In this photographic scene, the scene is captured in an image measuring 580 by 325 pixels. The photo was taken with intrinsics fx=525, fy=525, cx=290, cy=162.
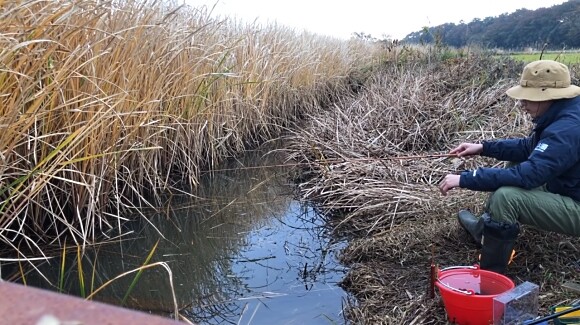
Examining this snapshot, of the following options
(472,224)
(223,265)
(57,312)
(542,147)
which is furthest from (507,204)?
(57,312)

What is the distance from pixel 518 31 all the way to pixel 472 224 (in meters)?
13.1

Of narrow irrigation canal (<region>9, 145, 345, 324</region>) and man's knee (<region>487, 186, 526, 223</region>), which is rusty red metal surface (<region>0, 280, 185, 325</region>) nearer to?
narrow irrigation canal (<region>9, 145, 345, 324</region>)

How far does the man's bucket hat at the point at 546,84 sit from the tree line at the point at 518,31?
19.0ft

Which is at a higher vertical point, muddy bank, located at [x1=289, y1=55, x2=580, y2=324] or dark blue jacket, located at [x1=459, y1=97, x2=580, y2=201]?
dark blue jacket, located at [x1=459, y1=97, x2=580, y2=201]

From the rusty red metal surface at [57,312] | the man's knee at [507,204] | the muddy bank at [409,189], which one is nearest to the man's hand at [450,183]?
the man's knee at [507,204]

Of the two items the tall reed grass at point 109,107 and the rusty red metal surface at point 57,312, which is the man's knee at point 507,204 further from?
the rusty red metal surface at point 57,312

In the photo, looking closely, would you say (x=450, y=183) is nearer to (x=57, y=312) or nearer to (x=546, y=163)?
(x=546, y=163)

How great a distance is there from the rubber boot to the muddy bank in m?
0.20

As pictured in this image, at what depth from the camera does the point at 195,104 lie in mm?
4062

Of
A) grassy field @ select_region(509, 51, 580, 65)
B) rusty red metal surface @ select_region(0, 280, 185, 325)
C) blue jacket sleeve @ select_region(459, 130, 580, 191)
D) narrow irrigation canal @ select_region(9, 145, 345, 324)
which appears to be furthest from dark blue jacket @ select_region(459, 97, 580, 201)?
grassy field @ select_region(509, 51, 580, 65)

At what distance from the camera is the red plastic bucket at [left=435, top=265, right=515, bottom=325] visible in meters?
1.99

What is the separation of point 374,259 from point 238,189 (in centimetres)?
174

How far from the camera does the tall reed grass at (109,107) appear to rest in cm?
218

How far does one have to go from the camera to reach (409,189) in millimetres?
3697
